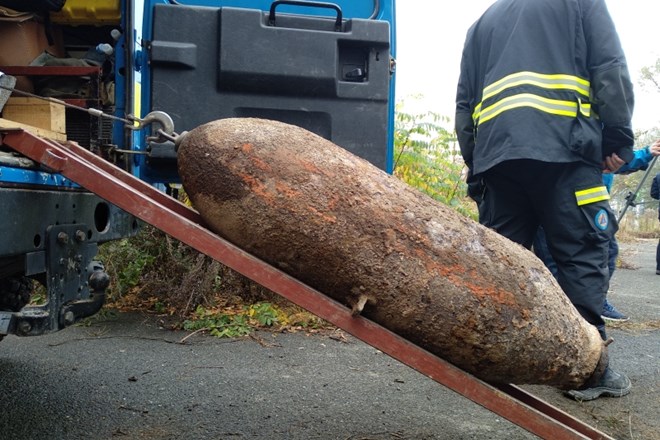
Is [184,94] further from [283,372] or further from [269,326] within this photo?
[269,326]

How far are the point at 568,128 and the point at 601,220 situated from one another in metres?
0.45

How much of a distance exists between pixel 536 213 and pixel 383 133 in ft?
2.95

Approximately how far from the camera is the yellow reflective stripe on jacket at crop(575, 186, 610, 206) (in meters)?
2.50

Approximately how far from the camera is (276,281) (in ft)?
4.96

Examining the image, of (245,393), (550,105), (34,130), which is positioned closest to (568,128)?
(550,105)

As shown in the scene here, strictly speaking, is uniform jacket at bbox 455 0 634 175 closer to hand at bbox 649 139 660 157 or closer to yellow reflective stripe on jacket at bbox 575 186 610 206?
yellow reflective stripe on jacket at bbox 575 186 610 206

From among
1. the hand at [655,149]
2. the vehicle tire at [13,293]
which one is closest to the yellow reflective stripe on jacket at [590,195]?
the hand at [655,149]

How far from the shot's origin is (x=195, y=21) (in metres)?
2.57

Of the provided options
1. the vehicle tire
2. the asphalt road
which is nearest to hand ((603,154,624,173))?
the asphalt road

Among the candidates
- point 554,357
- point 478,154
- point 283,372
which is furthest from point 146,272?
point 554,357

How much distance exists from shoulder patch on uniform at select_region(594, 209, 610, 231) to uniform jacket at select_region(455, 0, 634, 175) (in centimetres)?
24

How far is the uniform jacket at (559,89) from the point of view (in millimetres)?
2484

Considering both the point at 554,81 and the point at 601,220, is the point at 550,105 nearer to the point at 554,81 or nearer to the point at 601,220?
the point at 554,81

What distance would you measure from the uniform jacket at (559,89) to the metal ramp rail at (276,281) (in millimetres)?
1294
